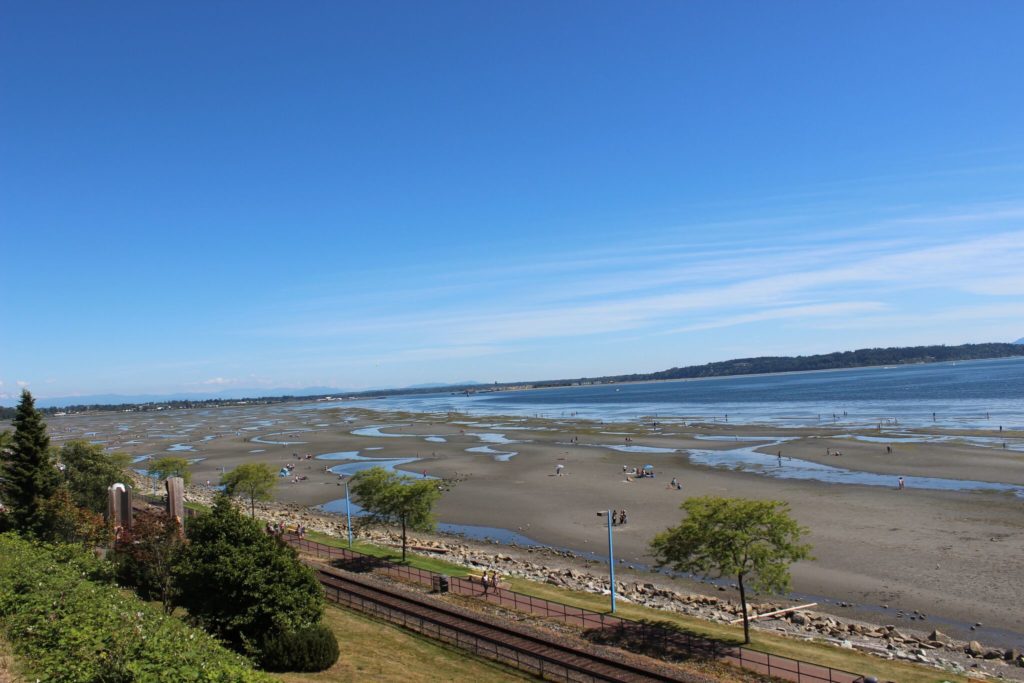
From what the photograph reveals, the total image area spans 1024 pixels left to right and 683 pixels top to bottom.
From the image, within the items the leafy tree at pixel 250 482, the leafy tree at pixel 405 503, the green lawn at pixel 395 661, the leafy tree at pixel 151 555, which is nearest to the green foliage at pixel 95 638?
the leafy tree at pixel 151 555

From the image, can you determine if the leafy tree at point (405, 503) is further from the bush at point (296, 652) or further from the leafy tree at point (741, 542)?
the bush at point (296, 652)

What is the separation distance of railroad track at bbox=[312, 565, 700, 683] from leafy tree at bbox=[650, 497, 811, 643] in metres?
6.17

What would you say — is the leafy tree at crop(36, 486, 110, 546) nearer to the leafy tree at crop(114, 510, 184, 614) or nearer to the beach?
the leafy tree at crop(114, 510, 184, 614)

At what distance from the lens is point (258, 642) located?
2011 cm

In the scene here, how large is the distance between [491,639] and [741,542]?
996 centimetres

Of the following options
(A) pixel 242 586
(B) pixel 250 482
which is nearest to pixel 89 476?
(B) pixel 250 482

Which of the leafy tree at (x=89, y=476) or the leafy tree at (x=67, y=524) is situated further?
the leafy tree at (x=89, y=476)

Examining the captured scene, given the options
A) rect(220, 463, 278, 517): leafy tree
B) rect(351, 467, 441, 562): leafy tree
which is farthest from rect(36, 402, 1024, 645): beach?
rect(220, 463, 278, 517): leafy tree

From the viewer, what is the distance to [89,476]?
43594mm

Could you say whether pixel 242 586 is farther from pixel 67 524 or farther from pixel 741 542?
pixel 67 524

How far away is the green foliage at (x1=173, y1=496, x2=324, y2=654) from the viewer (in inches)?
789

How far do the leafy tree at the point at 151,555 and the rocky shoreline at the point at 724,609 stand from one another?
1718 centimetres

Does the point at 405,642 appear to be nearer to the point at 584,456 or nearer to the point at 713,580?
the point at 713,580

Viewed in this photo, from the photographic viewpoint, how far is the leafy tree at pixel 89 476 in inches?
1681
